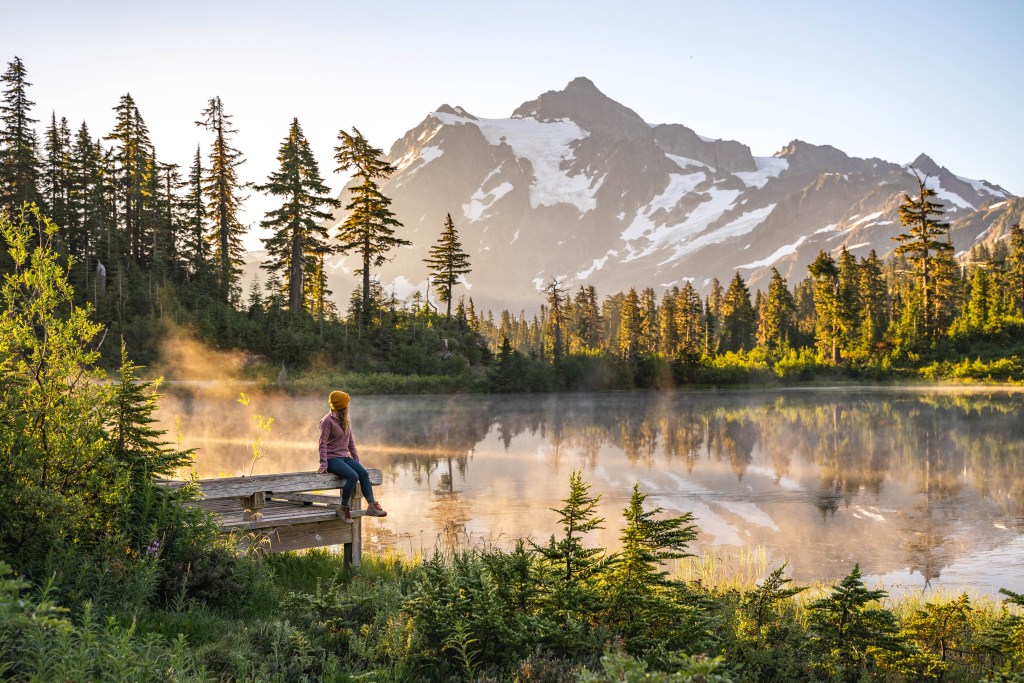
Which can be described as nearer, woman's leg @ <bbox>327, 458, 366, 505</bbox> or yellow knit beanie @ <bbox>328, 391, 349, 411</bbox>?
woman's leg @ <bbox>327, 458, 366, 505</bbox>

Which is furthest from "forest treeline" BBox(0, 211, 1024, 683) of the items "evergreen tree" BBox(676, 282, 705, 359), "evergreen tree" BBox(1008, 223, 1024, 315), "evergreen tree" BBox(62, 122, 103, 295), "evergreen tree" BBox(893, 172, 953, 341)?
"evergreen tree" BBox(676, 282, 705, 359)

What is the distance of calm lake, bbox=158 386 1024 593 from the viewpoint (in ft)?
37.5

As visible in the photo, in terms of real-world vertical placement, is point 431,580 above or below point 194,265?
below

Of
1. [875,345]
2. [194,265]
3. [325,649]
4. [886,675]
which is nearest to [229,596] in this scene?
[325,649]

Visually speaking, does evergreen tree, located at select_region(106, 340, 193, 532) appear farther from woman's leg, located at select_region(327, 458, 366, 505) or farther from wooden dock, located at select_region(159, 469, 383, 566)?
woman's leg, located at select_region(327, 458, 366, 505)

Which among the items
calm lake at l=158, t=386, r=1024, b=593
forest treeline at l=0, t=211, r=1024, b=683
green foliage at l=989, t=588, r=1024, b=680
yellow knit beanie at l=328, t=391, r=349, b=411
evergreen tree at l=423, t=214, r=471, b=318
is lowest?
calm lake at l=158, t=386, r=1024, b=593

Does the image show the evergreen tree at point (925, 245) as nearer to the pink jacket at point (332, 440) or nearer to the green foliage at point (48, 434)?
the pink jacket at point (332, 440)

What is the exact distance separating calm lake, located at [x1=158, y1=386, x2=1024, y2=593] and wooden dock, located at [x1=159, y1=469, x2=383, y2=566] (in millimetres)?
1504

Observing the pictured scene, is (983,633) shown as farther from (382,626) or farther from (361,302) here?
(361,302)

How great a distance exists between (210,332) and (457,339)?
1898cm

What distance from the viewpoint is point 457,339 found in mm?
55094

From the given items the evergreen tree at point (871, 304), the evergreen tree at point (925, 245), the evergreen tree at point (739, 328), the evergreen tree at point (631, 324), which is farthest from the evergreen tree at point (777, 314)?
the evergreen tree at point (925, 245)

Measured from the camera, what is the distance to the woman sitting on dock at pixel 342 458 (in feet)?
28.3

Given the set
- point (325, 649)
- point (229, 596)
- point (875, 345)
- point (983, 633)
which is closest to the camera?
point (325, 649)
